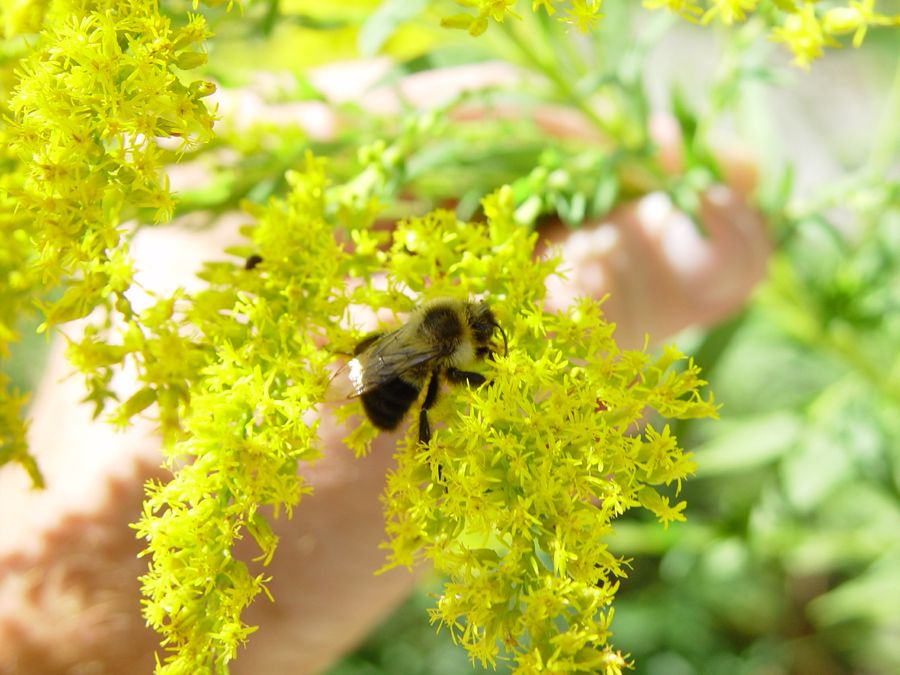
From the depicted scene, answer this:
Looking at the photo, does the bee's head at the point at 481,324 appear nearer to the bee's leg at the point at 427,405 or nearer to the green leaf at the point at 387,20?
the bee's leg at the point at 427,405

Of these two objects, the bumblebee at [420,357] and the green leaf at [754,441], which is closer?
the bumblebee at [420,357]

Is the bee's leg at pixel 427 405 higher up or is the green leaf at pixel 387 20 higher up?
the green leaf at pixel 387 20

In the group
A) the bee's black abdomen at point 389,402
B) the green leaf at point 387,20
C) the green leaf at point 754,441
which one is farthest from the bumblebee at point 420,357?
the green leaf at point 754,441

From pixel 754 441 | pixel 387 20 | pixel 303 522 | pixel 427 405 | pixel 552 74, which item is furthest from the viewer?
pixel 754 441

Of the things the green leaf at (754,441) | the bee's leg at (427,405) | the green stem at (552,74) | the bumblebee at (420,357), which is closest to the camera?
the bee's leg at (427,405)

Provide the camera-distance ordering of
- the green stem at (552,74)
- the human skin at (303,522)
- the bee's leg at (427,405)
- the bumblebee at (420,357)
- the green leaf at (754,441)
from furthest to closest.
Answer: the green leaf at (754,441) < the human skin at (303,522) < the green stem at (552,74) < the bumblebee at (420,357) < the bee's leg at (427,405)

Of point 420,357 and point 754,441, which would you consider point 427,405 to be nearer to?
point 420,357

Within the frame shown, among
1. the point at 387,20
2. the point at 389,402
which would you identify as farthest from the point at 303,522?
the point at 387,20

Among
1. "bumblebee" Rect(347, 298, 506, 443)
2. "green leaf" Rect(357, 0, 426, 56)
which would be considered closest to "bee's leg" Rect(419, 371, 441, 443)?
"bumblebee" Rect(347, 298, 506, 443)
